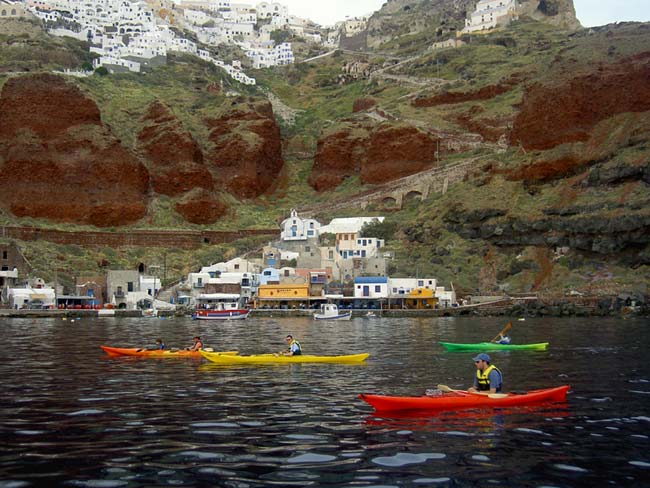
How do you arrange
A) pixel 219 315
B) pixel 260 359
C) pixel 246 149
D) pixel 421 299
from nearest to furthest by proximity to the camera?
pixel 260 359, pixel 219 315, pixel 421 299, pixel 246 149

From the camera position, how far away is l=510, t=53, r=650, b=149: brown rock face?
114 meters

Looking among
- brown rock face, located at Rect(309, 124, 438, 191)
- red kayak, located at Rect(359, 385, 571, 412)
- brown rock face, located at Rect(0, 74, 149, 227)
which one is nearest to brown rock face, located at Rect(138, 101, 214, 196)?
brown rock face, located at Rect(0, 74, 149, 227)

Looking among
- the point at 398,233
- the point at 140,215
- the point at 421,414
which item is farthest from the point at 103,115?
the point at 421,414

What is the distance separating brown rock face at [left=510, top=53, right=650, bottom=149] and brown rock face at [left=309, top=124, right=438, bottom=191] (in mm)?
19200

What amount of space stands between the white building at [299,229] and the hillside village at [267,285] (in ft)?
9.61

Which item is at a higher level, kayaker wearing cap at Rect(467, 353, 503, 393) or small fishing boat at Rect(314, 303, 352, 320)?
small fishing boat at Rect(314, 303, 352, 320)

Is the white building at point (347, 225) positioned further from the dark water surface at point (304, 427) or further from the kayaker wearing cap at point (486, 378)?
the kayaker wearing cap at point (486, 378)

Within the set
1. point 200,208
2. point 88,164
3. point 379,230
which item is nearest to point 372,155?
point 379,230

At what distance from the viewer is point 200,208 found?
401 ft

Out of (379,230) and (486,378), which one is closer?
(486,378)

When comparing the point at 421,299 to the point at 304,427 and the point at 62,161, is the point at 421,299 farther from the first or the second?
the point at 304,427

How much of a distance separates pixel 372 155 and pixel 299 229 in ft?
104

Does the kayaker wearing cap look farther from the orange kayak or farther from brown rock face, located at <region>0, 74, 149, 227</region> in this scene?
brown rock face, located at <region>0, 74, 149, 227</region>

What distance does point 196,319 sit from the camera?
82.8 metres
